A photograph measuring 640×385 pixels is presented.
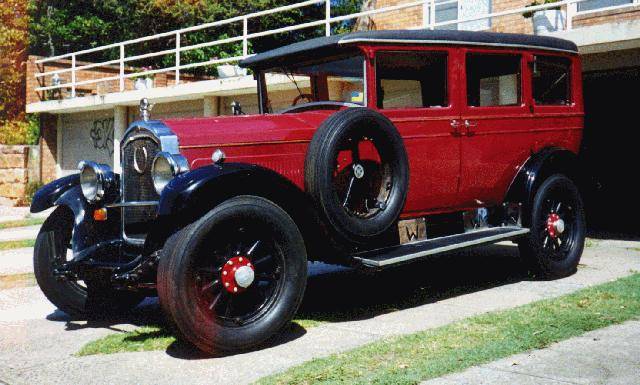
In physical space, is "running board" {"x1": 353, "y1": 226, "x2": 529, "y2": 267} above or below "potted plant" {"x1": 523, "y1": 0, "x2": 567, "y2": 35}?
below

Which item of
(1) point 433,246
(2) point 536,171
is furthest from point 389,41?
(2) point 536,171

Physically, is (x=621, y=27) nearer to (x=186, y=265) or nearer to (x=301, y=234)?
(x=301, y=234)

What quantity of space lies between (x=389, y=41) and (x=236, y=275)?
2394 mm

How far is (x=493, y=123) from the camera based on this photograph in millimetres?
6891

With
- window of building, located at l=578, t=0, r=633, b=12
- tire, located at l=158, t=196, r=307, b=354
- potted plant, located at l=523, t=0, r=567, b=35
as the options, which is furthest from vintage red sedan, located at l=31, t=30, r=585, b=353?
window of building, located at l=578, t=0, r=633, b=12

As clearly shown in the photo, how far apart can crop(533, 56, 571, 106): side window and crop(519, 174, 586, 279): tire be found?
31.0 inches

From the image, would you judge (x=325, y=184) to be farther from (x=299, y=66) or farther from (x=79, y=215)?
(x=79, y=215)

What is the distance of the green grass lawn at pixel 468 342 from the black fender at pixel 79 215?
86.1 inches

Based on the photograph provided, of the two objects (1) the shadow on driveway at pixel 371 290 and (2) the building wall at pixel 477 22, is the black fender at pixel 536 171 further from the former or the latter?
(2) the building wall at pixel 477 22

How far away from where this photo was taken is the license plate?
6.20 m

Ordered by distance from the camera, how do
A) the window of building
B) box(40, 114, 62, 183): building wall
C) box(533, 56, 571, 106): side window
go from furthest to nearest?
box(40, 114, 62, 183): building wall < the window of building < box(533, 56, 571, 106): side window

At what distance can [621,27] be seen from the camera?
1009 centimetres

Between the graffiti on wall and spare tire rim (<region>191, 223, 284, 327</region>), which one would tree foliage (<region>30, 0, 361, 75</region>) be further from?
spare tire rim (<region>191, 223, 284, 327</region>)

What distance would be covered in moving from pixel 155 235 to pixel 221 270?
49 centimetres
